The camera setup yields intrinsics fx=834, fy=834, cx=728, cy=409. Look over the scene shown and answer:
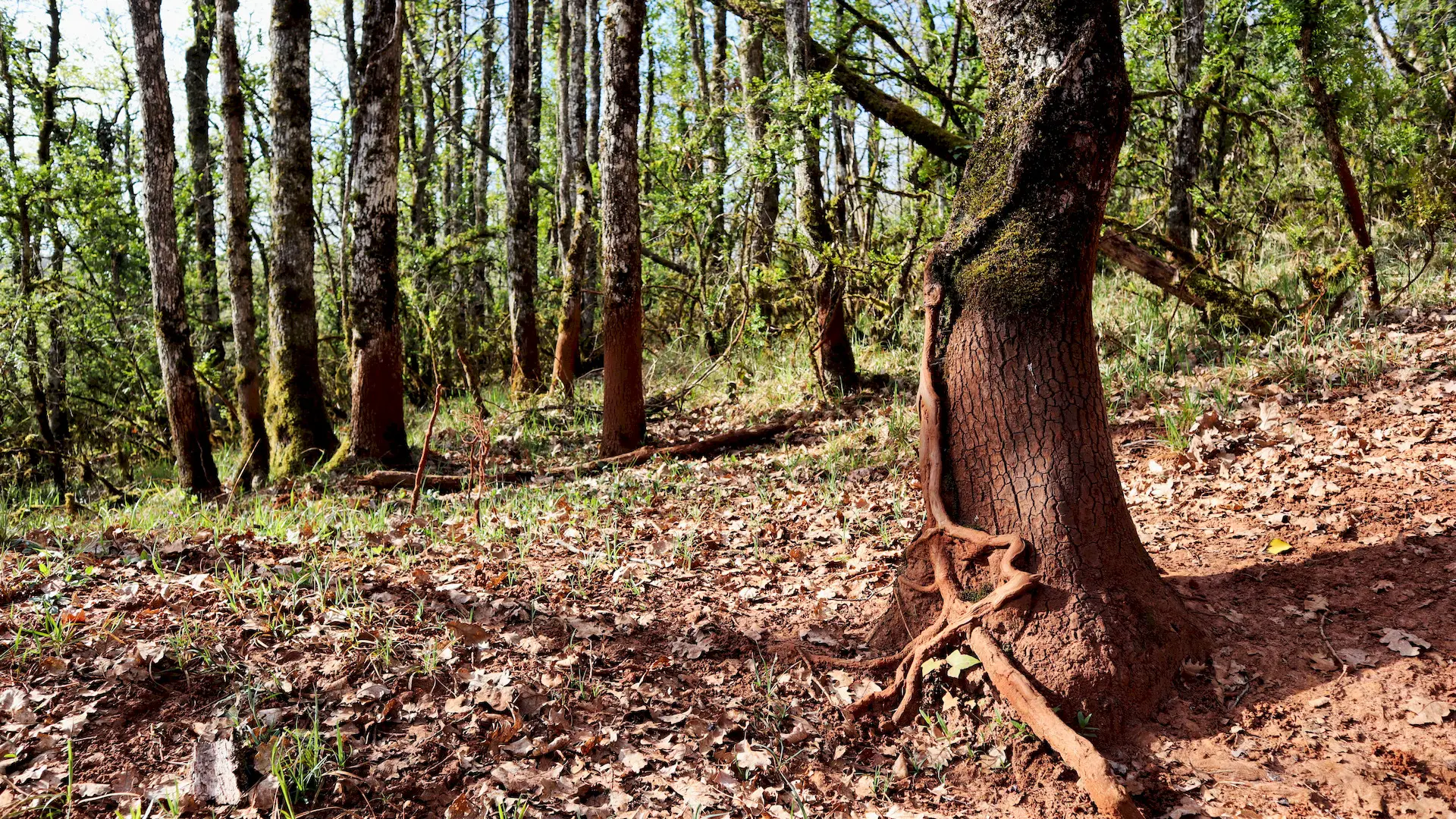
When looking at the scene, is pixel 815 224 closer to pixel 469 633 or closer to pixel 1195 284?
pixel 1195 284

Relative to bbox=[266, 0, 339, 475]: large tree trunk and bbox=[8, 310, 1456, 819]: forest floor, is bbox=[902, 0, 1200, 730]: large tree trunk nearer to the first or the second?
bbox=[8, 310, 1456, 819]: forest floor

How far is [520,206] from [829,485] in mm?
7183

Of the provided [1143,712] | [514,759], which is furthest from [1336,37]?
[514,759]

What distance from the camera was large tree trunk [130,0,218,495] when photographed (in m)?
8.02

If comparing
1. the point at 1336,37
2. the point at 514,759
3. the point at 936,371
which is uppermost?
the point at 1336,37

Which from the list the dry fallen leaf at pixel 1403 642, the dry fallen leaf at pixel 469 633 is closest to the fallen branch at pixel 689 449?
the dry fallen leaf at pixel 469 633

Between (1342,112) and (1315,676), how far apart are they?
7164 mm

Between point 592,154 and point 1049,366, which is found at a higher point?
point 592,154

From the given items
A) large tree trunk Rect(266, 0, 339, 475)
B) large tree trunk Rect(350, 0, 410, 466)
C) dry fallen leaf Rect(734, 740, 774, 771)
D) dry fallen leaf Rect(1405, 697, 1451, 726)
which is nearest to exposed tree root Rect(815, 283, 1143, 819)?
dry fallen leaf Rect(734, 740, 774, 771)

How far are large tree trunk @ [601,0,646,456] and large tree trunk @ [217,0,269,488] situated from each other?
172 inches

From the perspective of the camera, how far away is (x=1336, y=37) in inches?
285

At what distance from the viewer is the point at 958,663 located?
3621mm

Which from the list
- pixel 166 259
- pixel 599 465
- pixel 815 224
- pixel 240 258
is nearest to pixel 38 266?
pixel 240 258

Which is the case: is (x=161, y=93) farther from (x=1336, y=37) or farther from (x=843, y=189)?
(x=1336, y=37)
